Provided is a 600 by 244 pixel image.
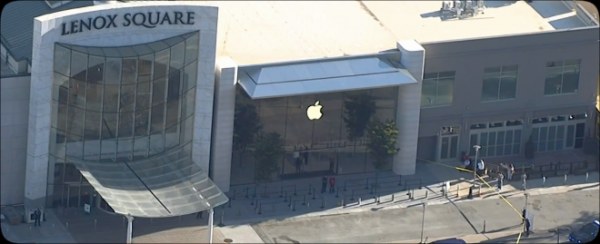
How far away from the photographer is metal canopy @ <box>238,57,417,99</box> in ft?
364

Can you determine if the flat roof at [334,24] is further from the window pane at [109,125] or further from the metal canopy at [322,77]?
the window pane at [109,125]

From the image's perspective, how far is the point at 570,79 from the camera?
122875 millimetres

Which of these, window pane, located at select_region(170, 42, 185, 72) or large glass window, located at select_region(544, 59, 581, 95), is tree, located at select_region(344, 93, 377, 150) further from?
large glass window, located at select_region(544, 59, 581, 95)

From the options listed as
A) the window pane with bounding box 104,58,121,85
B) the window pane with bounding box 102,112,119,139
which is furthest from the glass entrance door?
the window pane with bounding box 104,58,121,85

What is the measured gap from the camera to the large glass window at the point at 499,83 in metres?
120

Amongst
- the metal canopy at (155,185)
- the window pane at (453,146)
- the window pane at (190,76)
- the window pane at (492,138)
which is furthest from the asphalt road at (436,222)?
the window pane at (190,76)

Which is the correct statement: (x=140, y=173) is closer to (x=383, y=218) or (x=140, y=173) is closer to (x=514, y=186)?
(x=383, y=218)

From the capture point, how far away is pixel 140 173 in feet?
351

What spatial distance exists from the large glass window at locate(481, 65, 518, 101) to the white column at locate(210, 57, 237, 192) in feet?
62.6

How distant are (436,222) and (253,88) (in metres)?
14.1

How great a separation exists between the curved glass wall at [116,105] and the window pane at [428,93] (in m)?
17.1

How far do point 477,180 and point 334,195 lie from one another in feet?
34.4

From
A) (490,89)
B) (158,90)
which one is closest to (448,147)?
(490,89)

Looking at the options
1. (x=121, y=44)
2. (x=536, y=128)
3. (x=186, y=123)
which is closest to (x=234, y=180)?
(x=186, y=123)
